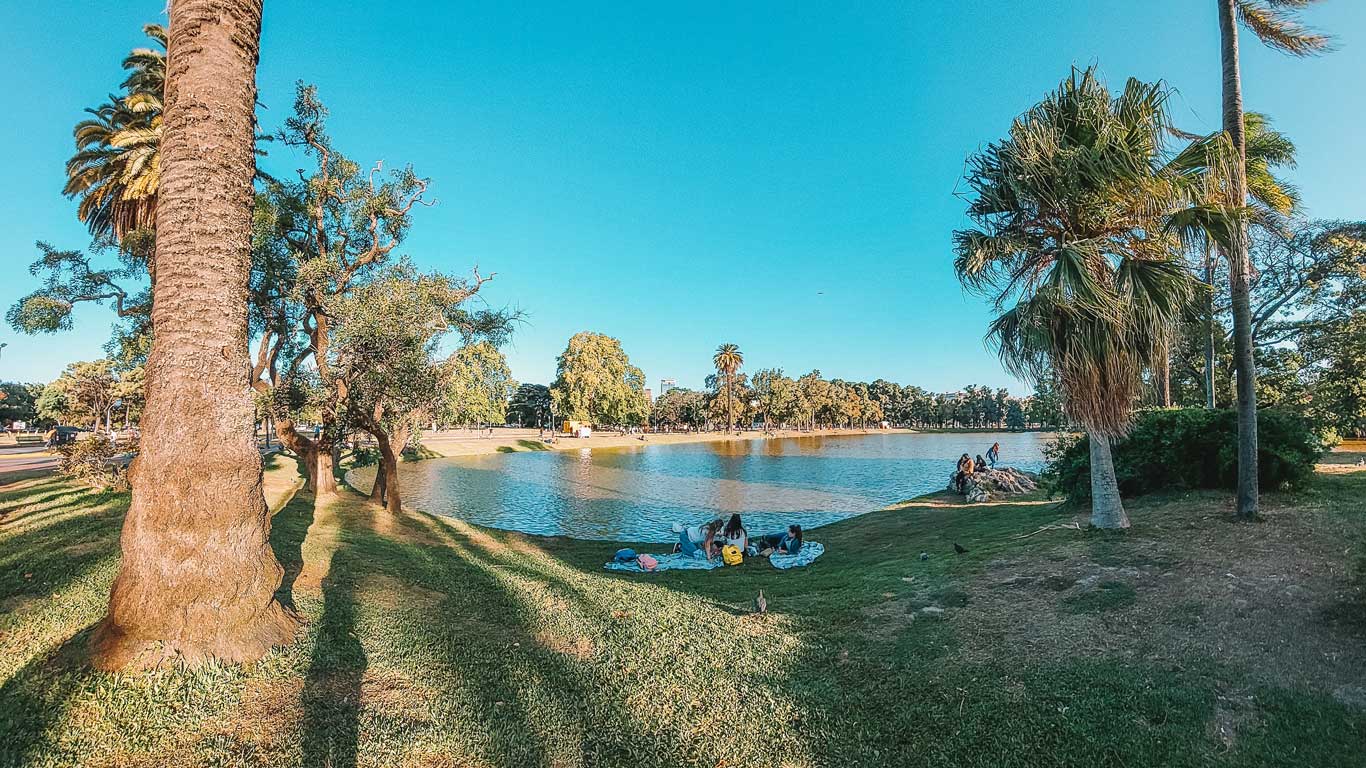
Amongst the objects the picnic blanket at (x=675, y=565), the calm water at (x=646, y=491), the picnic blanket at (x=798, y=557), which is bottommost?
the calm water at (x=646, y=491)

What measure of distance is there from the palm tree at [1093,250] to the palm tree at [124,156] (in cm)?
2078

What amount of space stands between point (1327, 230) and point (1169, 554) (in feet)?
56.9

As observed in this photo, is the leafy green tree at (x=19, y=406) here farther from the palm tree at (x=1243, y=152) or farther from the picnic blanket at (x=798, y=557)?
the palm tree at (x=1243, y=152)

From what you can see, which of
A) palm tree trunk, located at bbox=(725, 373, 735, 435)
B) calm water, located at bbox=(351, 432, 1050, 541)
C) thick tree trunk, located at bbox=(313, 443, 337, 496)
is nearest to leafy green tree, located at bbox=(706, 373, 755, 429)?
palm tree trunk, located at bbox=(725, 373, 735, 435)

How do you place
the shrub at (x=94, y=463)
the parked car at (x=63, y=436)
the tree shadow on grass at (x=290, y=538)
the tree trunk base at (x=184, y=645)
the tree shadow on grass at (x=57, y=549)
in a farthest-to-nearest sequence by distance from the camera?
the parked car at (x=63, y=436)
the shrub at (x=94, y=463)
the tree shadow on grass at (x=290, y=538)
the tree shadow on grass at (x=57, y=549)
the tree trunk base at (x=184, y=645)

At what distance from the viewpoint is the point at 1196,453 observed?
9.72 m

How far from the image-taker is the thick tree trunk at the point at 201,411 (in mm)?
3875

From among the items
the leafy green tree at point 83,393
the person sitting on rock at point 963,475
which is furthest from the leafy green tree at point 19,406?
the person sitting on rock at point 963,475

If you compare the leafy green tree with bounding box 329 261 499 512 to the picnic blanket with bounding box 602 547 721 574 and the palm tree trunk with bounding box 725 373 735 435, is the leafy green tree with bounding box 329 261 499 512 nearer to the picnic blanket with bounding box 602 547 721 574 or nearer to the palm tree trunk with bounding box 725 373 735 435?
the picnic blanket with bounding box 602 547 721 574

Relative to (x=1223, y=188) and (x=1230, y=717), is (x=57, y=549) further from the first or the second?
(x=1223, y=188)

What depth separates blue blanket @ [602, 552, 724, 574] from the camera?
10.5 meters

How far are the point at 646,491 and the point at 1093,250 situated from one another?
2016cm

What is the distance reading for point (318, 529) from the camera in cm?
1070

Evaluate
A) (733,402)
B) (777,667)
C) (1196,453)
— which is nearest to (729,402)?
(733,402)
